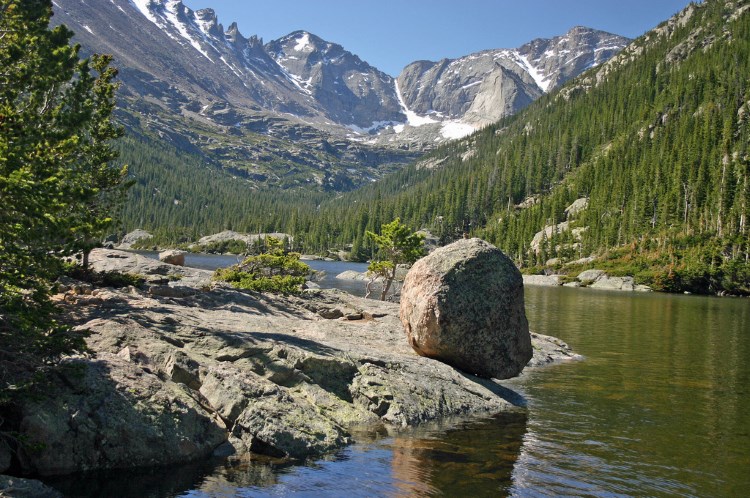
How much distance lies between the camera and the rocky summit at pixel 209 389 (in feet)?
37.6

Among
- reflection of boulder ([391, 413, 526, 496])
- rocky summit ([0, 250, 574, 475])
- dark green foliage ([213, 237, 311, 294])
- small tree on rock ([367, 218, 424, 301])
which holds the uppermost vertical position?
small tree on rock ([367, 218, 424, 301])

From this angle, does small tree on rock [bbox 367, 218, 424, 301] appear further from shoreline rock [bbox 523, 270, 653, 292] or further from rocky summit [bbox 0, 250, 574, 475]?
shoreline rock [bbox 523, 270, 653, 292]

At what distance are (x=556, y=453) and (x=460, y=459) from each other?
10.1 feet

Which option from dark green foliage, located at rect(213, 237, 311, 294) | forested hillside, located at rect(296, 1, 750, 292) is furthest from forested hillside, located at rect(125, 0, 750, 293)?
dark green foliage, located at rect(213, 237, 311, 294)

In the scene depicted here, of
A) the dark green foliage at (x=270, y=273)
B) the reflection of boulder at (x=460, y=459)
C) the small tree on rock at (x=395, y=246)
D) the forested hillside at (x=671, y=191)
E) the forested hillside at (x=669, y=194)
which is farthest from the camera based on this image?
the forested hillside at (x=669, y=194)

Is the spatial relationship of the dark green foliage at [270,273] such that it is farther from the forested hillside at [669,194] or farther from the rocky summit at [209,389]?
the forested hillside at [669,194]

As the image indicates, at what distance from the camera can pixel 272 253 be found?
126 feet

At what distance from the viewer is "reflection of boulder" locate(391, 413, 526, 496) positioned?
11.9 m

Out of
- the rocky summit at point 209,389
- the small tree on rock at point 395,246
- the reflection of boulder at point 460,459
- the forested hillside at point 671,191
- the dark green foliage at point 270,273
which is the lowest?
the reflection of boulder at point 460,459

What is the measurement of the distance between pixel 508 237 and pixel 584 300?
3622 inches

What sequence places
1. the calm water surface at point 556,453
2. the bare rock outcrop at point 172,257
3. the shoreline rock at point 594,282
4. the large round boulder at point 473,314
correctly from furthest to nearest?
the shoreline rock at point 594,282 < the bare rock outcrop at point 172,257 < the large round boulder at point 473,314 < the calm water surface at point 556,453

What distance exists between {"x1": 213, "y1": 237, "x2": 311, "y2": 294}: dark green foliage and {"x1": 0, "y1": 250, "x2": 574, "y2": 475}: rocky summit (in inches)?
365

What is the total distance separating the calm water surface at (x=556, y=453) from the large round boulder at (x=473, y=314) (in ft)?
7.34

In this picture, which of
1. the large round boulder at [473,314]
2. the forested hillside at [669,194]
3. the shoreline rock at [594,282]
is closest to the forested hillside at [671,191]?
the forested hillside at [669,194]
